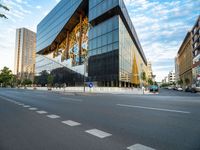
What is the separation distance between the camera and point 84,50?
53.8 m

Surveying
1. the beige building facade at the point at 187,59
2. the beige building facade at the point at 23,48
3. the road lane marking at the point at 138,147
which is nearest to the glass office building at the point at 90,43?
the road lane marking at the point at 138,147

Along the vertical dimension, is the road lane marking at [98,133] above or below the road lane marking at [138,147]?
below

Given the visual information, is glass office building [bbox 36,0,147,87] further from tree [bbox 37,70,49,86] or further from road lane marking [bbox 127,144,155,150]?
road lane marking [bbox 127,144,155,150]

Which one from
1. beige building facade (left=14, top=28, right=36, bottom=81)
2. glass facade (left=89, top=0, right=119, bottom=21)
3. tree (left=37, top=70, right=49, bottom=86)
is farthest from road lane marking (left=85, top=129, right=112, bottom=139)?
beige building facade (left=14, top=28, right=36, bottom=81)

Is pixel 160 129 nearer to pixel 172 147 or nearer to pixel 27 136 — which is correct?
pixel 172 147

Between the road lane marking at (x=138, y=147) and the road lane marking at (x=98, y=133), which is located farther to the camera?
the road lane marking at (x=98, y=133)

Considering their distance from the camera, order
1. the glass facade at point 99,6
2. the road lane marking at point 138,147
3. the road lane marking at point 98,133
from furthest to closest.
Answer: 1. the glass facade at point 99,6
2. the road lane marking at point 98,133
3. the road lane marking at point 138,147

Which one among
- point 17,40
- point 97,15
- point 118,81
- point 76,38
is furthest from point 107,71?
point 17,40

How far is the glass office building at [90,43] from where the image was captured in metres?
39.3

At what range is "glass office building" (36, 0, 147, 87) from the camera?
3928 centimetres

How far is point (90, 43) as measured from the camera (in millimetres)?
46594

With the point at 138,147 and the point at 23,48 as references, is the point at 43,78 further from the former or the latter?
the point at 23,48

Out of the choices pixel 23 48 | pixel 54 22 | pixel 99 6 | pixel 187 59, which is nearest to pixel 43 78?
pixel 54 22

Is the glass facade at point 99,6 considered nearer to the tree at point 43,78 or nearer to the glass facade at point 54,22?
the glass facade at point 54,22
